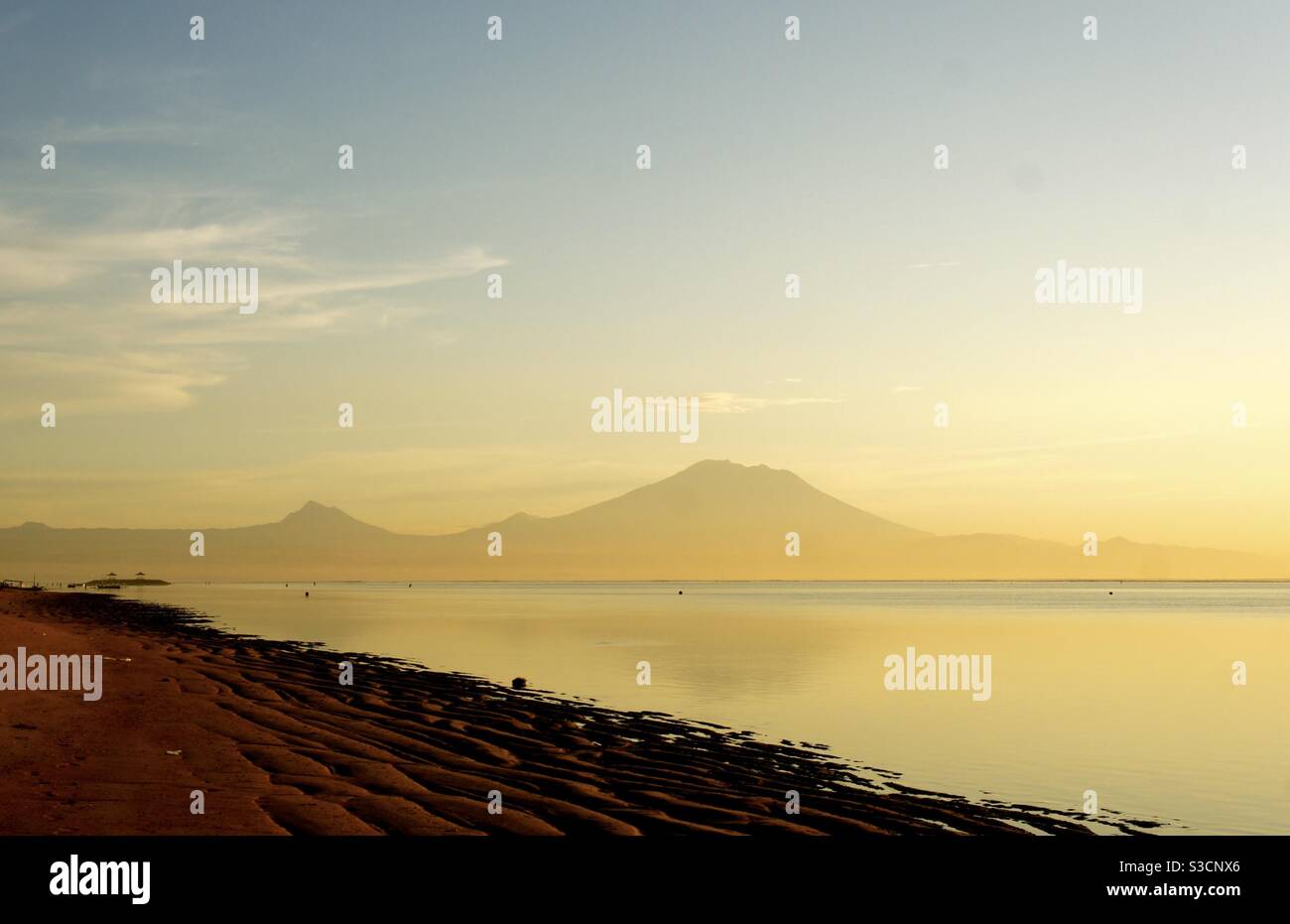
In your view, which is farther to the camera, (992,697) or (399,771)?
(992,697)

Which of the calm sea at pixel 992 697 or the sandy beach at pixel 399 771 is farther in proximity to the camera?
the calm sea at pixel 992 697

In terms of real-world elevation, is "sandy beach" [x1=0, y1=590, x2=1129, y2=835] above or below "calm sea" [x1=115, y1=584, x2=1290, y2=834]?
above

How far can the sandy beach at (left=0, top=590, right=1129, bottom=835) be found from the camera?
47.4 feet

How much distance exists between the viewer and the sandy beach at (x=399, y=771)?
47.4ft

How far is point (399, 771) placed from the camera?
1880 centimetres

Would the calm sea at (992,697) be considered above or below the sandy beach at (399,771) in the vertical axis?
below

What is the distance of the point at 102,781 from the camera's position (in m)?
15.6

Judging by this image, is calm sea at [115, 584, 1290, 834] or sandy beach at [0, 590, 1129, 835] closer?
sandy beach at [0, 590, 1129, 835]

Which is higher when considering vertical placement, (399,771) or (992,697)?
(399,771)

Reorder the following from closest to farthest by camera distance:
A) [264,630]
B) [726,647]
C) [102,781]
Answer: [102,781] → [726,647] → [264,630]
